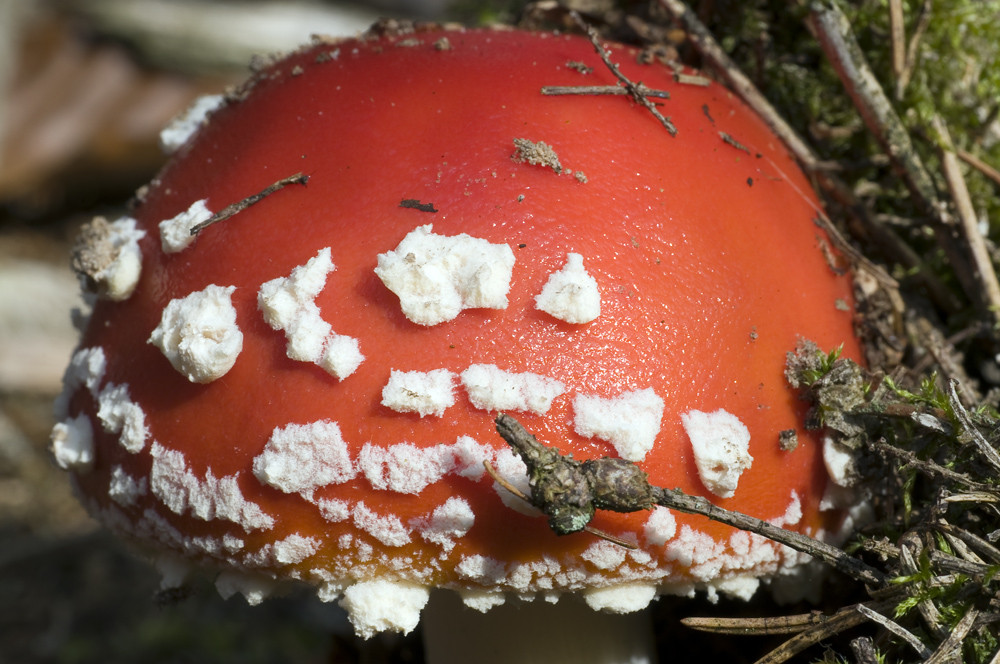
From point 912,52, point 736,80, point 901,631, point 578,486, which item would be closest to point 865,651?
point 901,631

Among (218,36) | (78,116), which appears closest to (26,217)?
(78,116)

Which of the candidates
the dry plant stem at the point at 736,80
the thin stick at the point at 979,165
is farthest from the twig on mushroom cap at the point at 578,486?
the thin stick at the point at 979,165

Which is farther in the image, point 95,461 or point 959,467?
point 95,461

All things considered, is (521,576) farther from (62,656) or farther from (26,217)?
(26,217)

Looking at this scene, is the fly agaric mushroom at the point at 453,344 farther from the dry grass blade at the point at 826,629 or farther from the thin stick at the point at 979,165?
the thin stick at the point at 979,165

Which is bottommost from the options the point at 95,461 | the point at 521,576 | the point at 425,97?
the point at 95,461

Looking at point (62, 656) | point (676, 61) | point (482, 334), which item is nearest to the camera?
point (482, 334)
